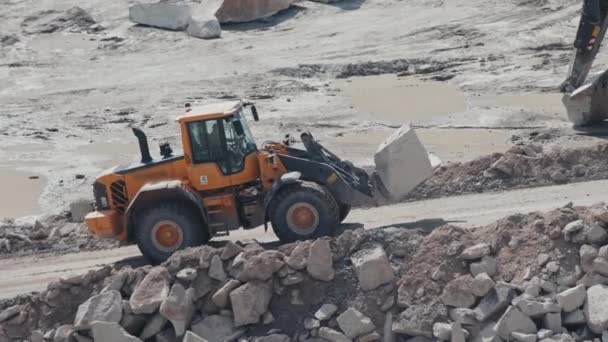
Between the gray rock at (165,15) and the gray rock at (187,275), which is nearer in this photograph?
the gray rock at (187,275)

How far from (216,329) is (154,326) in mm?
752

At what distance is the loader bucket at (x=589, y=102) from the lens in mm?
23391

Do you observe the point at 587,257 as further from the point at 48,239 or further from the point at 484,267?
the point at 48,239

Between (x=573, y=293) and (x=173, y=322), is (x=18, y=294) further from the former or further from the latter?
(x=573, y=293)

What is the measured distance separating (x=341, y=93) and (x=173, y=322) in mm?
16867

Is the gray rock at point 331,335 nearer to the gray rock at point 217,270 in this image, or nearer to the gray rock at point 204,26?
the gray rock at point 217,270

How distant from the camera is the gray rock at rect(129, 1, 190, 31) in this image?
38781 millimetres

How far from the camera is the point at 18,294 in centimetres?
1656

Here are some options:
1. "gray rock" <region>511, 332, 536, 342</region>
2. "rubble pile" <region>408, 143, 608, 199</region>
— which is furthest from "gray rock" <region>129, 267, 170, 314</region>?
"rubble pile" <region>408, 143, 608, 199</region>

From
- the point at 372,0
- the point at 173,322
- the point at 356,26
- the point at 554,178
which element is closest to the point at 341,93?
the point at 356,26

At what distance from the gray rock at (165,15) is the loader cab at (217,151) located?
72.8 feet

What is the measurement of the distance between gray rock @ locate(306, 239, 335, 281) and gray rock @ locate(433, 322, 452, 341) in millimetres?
1573

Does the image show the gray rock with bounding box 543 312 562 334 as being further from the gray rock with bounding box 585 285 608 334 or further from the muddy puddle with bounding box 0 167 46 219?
the muddy puddle with bounding box 0 167 46 219

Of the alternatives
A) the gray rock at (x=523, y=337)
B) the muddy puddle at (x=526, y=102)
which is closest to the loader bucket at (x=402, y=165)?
the gray rock at (x=523, y=337)
